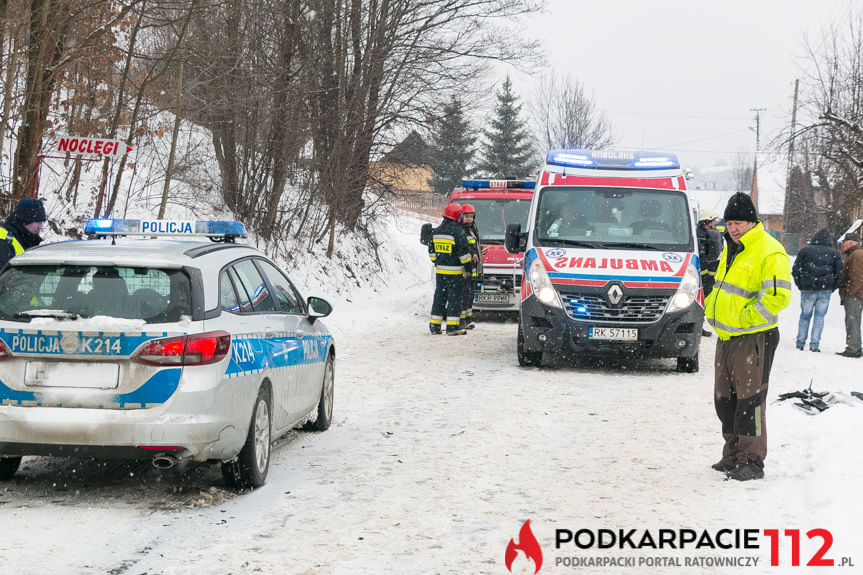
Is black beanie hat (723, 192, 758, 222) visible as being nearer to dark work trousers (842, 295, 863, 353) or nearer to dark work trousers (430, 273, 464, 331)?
dark work trousers (430, 273, 464, 331)

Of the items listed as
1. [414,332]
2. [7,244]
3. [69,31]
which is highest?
[69,31]

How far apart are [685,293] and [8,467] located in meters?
8.10

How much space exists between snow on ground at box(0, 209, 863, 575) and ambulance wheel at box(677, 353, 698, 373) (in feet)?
6.18

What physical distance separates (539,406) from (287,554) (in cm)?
513

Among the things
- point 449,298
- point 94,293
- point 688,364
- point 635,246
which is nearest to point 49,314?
point 94,293

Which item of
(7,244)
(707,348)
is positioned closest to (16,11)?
(7,244)

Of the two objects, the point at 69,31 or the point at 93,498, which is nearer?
the point at 93,498

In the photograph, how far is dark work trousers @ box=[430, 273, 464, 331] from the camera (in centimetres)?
1570

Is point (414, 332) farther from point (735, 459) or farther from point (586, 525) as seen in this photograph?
point (586, 525)

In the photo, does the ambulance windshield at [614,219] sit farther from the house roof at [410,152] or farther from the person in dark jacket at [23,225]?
the house roof at [410,152]

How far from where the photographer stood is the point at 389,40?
23734mm

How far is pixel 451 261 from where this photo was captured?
15648mm

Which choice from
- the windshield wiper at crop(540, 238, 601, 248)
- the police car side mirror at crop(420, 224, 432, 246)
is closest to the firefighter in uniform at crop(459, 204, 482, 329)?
the police car side mirror at crop(420, 224, 432, 246)

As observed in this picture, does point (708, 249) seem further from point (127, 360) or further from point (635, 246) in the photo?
point (127, 360)
